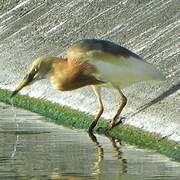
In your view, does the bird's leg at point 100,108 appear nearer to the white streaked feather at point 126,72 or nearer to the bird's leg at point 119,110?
the bird's leg at point 119,110

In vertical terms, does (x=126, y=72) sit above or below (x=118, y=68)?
below

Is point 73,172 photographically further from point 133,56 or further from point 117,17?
point 117,17

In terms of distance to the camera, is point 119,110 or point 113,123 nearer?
point 113,123

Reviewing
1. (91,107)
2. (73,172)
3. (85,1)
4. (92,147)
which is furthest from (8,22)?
(73,172)

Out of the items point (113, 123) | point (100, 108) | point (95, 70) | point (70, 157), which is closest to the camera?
point (70, 157)

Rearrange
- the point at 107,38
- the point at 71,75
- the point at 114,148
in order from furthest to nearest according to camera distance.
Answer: the point at 107,38, the point at 71,75, the point at 114,148

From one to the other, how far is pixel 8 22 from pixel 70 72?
12.2 metres

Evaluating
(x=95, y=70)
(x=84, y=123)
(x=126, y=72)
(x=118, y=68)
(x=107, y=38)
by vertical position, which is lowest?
(x=107, y=38)

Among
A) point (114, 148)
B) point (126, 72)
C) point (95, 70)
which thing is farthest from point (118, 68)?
point (114, 148)

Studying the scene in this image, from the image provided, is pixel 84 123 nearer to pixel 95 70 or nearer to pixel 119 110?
pixel 119 110

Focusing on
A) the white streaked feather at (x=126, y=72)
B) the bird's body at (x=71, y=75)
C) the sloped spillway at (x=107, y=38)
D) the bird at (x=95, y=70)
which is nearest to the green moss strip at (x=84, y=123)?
the sloped spillway at (x=107, y=38)

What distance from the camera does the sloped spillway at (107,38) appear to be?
1857 centimetres

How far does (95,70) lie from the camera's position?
17922 millimetres

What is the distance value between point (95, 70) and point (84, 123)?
1432mm
